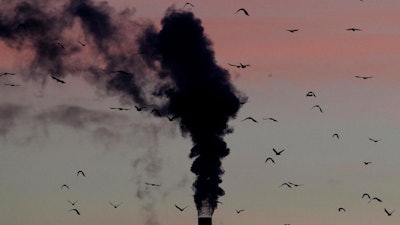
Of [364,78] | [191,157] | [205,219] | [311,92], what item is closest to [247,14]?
[364,78]

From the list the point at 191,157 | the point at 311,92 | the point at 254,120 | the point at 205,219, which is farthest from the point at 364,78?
the point at 205,219

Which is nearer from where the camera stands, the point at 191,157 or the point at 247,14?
the point at 247,14

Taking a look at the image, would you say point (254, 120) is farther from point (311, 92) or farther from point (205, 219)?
point (205, 219)

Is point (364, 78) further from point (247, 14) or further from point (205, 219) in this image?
point (205, 219)

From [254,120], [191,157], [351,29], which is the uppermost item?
[351,29]

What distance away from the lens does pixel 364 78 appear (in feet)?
247

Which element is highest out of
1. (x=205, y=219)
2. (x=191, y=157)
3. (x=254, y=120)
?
(x=254, y=120)

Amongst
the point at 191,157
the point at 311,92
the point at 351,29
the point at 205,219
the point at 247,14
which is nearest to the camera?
the point at 247,14

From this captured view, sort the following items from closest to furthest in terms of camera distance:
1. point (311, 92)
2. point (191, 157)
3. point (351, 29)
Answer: point (351, 29) → point (311, 92) → point (191, 157)

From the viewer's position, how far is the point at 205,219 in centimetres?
13538

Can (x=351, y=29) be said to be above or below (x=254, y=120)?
above

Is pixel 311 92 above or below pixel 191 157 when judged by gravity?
above

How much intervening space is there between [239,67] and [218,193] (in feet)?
106

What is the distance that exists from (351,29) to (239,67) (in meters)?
16.4
